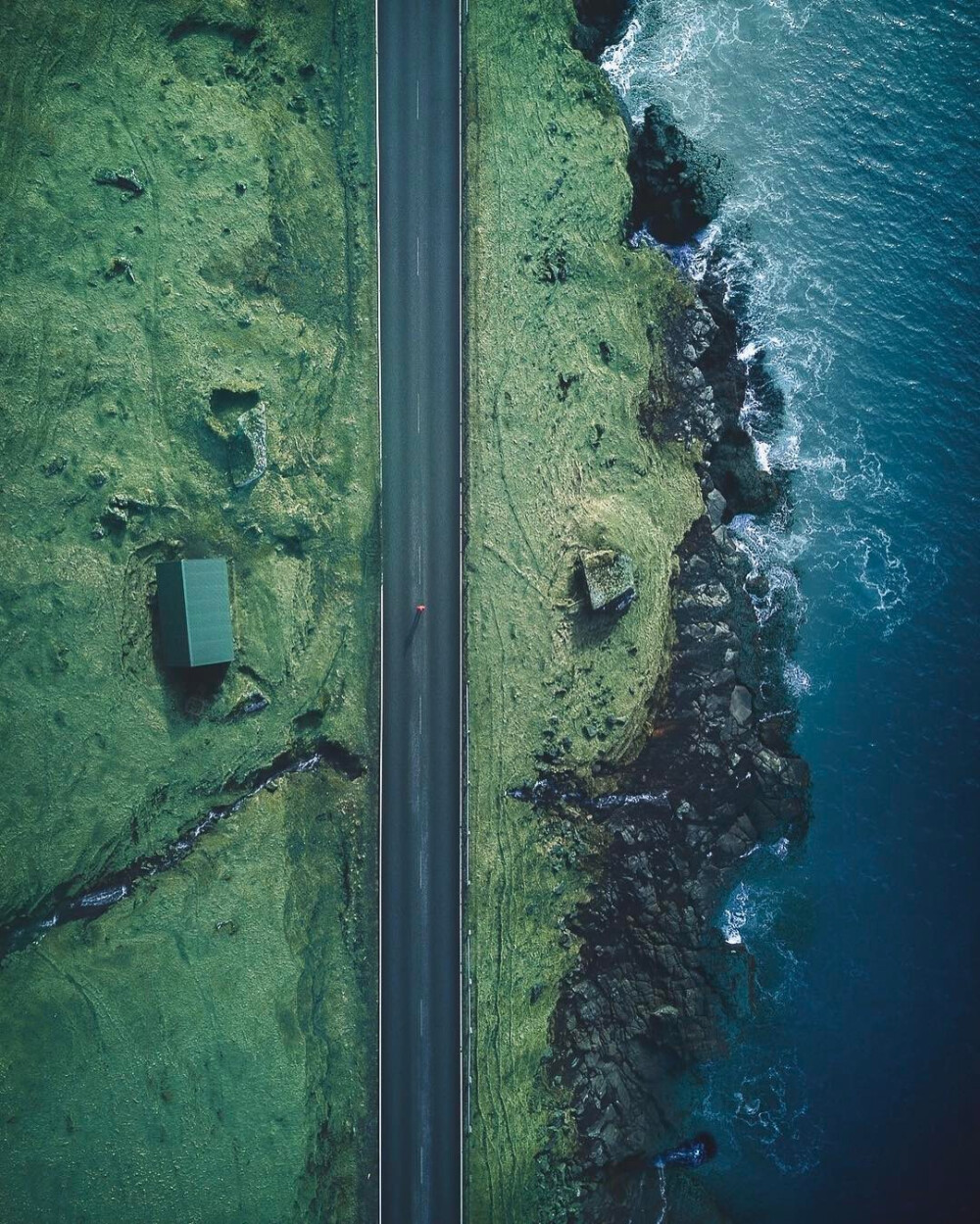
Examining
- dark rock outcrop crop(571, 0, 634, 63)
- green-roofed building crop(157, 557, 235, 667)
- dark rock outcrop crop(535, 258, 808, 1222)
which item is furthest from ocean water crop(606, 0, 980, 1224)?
green-roofed building crop(157, 557, 235, 667)

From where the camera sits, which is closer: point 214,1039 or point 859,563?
point 214,1039

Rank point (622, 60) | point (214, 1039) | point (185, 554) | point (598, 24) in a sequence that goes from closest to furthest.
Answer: point (214, 1039) < point (185, 554) < point (598, 24) < point (622, 60)

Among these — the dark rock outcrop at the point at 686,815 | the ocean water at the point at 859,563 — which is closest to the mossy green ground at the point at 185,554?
the dark rock outcrop at the point at 686,815

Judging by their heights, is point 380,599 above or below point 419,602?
above

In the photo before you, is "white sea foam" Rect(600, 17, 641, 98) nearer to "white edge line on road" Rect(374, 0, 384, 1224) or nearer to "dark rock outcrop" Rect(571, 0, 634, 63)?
"dark rock outcrop" Rect(571, 0, 634, 63)

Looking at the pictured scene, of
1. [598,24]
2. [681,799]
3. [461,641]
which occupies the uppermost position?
[598,24]

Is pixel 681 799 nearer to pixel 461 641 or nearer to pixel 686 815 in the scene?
pixel 686 815

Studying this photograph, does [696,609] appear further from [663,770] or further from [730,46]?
[730,46]

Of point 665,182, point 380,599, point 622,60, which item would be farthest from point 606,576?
point 622,60
